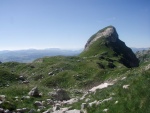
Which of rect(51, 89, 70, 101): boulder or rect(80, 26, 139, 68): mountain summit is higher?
rect(80, 26, 139, 68): mountain summit

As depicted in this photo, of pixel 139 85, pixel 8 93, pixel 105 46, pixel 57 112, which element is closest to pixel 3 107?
pixel 57 112

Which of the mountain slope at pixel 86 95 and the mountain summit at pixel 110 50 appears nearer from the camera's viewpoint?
the mountain slope at pixel 86 95

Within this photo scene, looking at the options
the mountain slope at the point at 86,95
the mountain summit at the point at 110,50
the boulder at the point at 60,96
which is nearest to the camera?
the mountain slope at the point at 86,95

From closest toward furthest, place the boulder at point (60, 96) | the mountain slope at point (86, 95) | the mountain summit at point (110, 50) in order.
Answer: the mountain slope at point (86, 95)
the boulder at point (60, 96)
the mountain summit at point (110, 50)

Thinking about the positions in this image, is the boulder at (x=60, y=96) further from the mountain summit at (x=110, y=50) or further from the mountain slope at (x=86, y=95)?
the mountain summit at (x=110, y=50)

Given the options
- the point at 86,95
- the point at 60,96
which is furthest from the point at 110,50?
the point at 86,95

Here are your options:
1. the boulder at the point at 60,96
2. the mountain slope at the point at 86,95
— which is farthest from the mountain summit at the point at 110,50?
the boulder at the point at 60,96

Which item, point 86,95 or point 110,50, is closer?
point 86,95

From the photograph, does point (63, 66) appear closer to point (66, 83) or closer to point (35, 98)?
point (66, 83)

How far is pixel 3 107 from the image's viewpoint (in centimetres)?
2247

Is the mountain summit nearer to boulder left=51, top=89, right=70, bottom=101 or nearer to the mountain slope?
the mountain slope

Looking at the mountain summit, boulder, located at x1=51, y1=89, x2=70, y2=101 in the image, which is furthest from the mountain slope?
the mountain summit

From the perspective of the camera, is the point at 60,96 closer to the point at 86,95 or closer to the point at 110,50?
the point at 86,95

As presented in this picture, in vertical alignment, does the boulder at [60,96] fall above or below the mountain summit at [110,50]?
below
